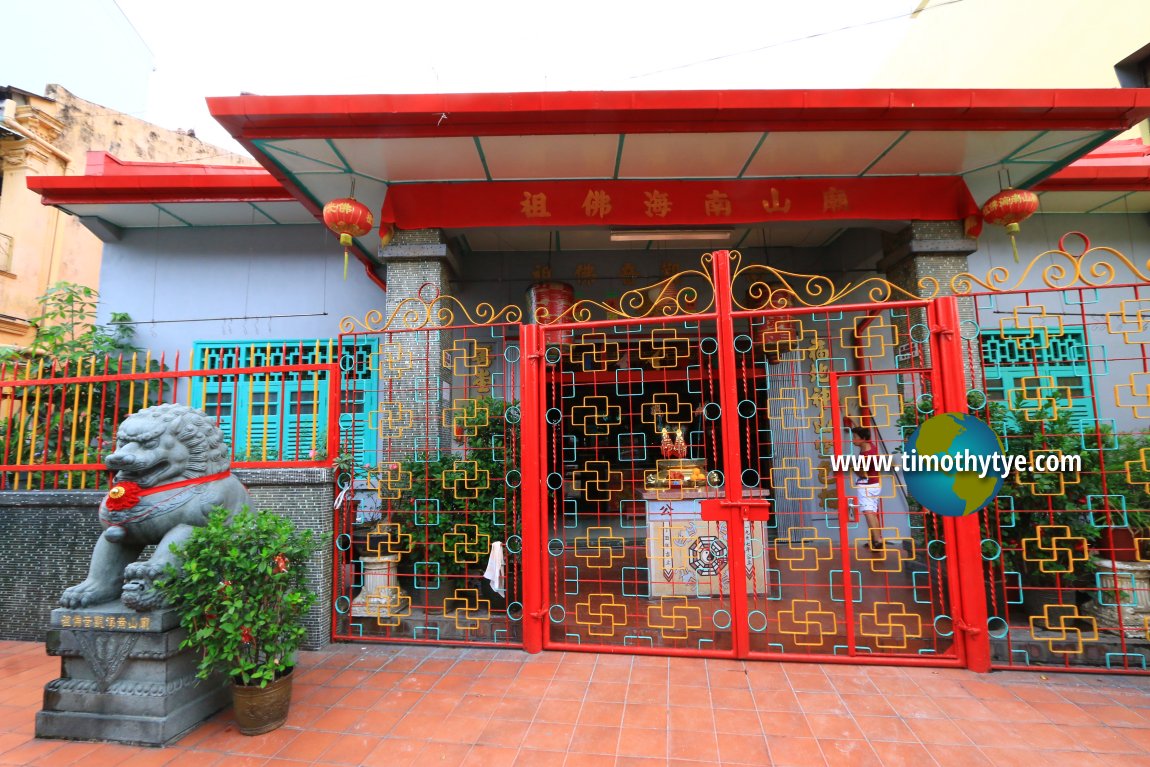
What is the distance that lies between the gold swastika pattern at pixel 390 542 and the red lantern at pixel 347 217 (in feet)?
9.00

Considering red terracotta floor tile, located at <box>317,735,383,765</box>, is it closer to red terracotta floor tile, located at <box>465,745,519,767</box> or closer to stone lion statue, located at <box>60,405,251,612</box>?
red terracotta floor tile, located at <box>465,745,519,767</box>

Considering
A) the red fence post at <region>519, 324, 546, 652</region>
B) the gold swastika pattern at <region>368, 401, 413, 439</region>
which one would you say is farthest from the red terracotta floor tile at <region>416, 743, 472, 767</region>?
the gold swastika pattern at <region>368, 401, 413, 439</region>

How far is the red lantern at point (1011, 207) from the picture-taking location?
5.00 m

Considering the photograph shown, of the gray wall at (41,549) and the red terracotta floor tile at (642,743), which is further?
the gray wall at (41,549)

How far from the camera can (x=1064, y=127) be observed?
14.8 ft

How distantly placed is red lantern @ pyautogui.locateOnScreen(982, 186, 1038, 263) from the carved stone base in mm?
7222

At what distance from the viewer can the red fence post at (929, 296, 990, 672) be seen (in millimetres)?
3475

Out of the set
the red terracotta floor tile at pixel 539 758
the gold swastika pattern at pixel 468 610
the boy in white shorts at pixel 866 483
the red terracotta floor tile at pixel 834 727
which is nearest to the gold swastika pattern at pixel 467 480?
the gold swastika pattern at pixel 468 610

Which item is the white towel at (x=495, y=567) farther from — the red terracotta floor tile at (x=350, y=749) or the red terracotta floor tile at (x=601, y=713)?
the red terracotta floor tile at (x=350, y=749)

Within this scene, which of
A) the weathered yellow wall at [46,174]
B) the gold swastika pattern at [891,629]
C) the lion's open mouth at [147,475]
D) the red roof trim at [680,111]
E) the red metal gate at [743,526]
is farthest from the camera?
the weathered yellow wall at [46,174]

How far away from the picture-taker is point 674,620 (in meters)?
4.46

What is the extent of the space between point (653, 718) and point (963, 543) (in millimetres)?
2307

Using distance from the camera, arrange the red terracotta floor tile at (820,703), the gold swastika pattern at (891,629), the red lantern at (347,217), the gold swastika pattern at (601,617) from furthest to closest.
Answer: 1. the red lantern at (347,217)
2. the gold swastika pattern at (601,617)
3. the gold swastika pattern at (891,629)
4. the red terracotta floor tile at (820,703)

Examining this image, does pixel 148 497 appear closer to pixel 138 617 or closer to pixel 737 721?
pixel 138 617
